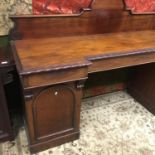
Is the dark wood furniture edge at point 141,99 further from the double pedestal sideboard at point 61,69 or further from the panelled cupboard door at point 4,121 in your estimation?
the panelled cupboard door at point 4,121

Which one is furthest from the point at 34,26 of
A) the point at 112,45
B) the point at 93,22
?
the point at 112,45

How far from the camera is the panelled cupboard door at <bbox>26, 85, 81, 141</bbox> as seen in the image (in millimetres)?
1322

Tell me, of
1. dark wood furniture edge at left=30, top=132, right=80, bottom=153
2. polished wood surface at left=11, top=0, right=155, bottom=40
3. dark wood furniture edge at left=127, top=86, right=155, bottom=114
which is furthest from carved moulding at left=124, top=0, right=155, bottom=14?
dark wood furniture edge at left=30, top=132, right=80, bottom=153

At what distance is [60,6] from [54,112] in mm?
895

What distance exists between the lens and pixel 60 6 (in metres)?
1.59

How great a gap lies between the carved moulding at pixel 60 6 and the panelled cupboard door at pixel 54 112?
2.24 feet

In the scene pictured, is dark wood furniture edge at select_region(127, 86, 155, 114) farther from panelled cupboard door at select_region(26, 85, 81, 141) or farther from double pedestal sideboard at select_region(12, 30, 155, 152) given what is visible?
panelled cupboard door at select_region(26, 85, 81, 141)

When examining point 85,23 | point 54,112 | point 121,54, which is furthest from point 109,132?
point 85,23

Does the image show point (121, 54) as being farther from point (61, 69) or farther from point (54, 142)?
point (54, 142)

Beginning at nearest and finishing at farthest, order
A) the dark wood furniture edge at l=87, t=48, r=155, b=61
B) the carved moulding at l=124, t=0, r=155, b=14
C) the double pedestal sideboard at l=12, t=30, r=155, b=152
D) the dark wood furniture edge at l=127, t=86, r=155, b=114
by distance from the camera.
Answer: the double pedestal sideboard at l=12, t=30, r=155, b=152 → the dark wood furniture edge at l=87, t=48, r=155, b=61 → the carved moulding at l=124, t=0, r=155, b=14 → the dark wood furniture edge at l=127, t=86, r=155, b=114

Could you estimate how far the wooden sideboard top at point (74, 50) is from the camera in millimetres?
1179

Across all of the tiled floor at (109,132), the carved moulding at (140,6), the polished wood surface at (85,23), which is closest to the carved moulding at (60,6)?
the polished wood surface at (85,23)

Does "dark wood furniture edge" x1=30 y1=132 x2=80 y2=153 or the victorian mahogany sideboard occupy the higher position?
the victorian mahogany sideboard

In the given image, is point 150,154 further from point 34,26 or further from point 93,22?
point 34,26
